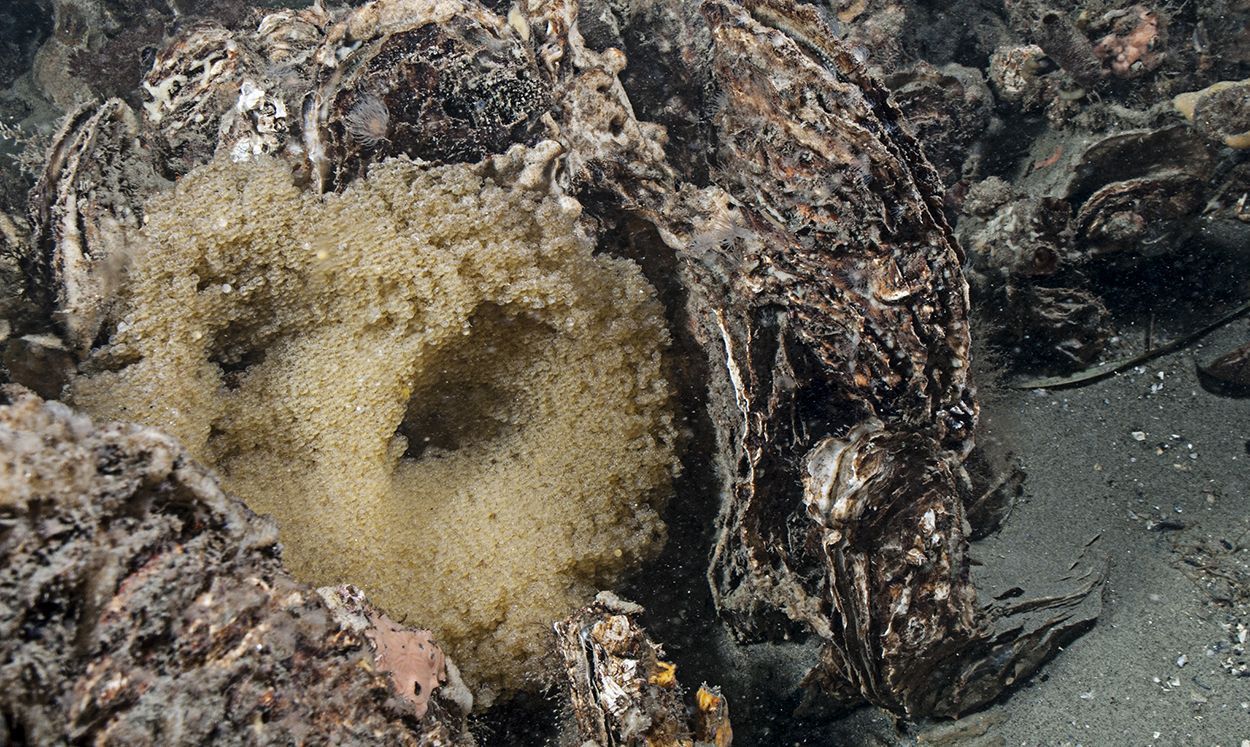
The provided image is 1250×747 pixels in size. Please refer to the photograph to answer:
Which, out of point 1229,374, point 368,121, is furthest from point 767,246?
point 1229,374

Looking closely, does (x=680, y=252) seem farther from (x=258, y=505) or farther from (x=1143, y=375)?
(x=1143, y=375)

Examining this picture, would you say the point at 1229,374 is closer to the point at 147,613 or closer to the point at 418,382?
the point at 418,382

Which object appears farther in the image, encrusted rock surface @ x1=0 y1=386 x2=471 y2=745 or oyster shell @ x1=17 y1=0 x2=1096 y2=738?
oyster shell @ x1=17 y1=0 x2=1096 y2=738

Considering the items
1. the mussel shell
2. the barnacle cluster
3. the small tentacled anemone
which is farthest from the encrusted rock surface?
the mussel shell

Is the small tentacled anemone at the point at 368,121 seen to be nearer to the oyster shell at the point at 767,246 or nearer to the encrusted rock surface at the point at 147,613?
the oyster shell at the point at 767,246

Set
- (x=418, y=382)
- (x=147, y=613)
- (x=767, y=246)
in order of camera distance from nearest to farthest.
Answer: (x=147, y=613) < (x=767, y=246) < (x=418, y=382)

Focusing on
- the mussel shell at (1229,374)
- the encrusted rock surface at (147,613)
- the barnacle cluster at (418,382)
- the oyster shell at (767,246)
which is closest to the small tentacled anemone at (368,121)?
the oyster shell at (767,246)

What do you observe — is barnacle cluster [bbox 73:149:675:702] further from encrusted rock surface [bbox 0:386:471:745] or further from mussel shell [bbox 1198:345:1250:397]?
mussel shell [bbox 1198:345:1250:397]
